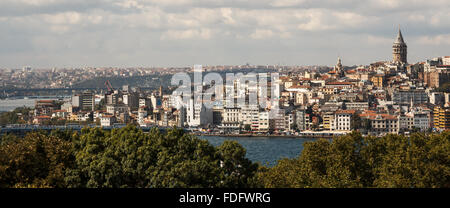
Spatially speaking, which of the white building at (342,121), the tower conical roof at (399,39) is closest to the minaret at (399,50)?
the tower conical roof at (399,39)

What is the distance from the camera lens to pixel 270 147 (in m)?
23.5

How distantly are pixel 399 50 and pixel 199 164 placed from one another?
39582 millimetres

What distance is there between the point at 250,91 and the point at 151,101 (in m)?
6.01

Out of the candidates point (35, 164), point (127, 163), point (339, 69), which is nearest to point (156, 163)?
point (127, 163)

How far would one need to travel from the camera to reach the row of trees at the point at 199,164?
609 centimetres

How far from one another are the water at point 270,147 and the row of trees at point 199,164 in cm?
1009

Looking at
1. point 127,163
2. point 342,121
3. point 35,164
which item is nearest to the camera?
point 35,164

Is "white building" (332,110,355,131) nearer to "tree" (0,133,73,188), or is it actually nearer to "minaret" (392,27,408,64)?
"minaret" (392,27,408,64)

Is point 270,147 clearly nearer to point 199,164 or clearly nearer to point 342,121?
point 342,121

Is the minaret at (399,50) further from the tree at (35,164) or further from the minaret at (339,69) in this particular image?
the tree at (35,164)

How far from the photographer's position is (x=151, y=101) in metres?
40.6

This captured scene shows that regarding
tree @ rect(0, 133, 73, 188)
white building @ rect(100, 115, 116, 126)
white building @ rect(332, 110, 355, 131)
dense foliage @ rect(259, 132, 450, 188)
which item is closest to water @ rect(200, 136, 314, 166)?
white building @ rect(332, 110, 355, 131)

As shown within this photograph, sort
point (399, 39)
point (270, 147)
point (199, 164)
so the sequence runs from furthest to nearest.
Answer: point (399, 39)
point (270, 147)
point (199, 164)
